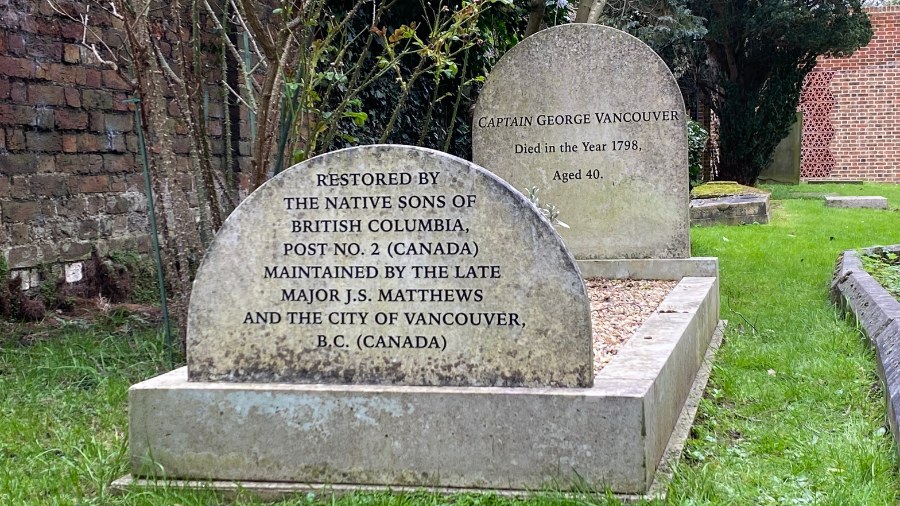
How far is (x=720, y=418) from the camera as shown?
3.88 meters

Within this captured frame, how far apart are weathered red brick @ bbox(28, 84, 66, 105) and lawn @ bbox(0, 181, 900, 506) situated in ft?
4.41

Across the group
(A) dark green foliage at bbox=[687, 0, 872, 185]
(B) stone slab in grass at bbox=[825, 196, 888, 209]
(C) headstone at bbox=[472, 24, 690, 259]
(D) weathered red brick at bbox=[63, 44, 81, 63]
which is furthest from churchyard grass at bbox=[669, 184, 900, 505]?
(A) dark green foliage at bbox=[687, 0, 872, 185]

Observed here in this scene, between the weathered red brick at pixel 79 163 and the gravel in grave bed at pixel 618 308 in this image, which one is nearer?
the gravel in grave bed at pixel 618 308

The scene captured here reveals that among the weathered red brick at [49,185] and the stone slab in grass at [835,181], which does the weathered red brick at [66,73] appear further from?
the stone slab in grass at [835,181]

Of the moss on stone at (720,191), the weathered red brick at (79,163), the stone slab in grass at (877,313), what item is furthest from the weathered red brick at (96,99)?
the moss on stone at (720,191)

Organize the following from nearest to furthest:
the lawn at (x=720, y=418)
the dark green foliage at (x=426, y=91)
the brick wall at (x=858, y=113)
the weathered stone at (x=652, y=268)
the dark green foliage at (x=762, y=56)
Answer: the lawn at (x=720, y=418)
the weathered stone at (x=652, y=268)
the dark green foliage at (x=426, y=91)
the dark green foliage at (x=762, y=56)
the brick wall at (x=858, y=113)

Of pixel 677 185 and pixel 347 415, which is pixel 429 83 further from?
pixel 347 415

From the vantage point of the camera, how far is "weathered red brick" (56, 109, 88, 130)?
19.4ft

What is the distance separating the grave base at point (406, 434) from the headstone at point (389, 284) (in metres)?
0.09

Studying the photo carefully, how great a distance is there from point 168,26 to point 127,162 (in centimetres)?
100

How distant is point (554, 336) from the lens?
295 centimetres

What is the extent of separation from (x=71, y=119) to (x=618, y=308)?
11.5 feet

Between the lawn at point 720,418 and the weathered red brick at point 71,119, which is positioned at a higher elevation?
the weathered red brick at point 71,119

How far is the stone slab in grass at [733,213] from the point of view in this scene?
12336mm
